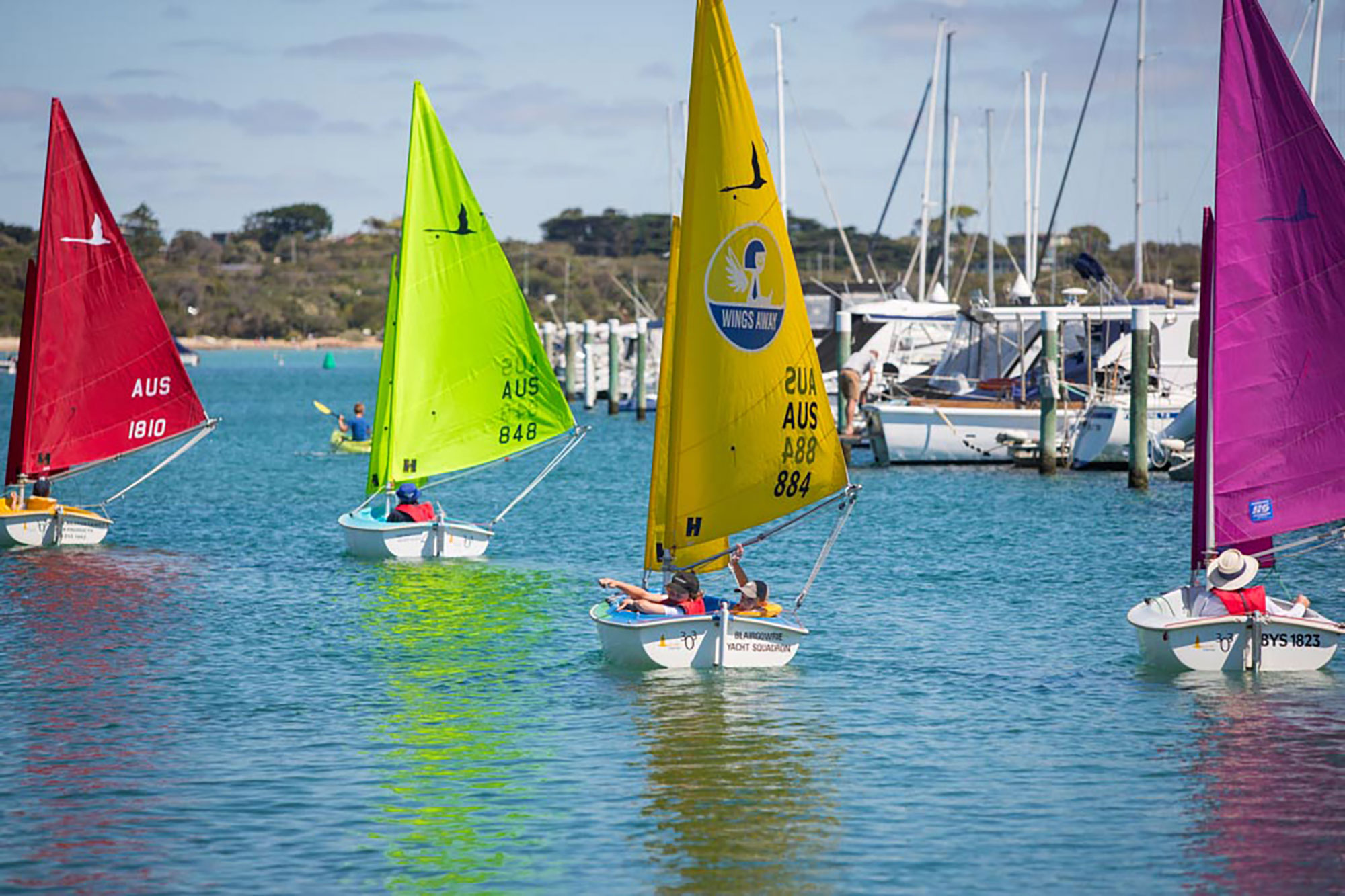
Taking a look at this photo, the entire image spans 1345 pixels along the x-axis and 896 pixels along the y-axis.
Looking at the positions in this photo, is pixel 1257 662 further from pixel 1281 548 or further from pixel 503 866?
pixel 503 866

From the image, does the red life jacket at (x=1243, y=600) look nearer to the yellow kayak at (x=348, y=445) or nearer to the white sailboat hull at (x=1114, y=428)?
the white sailboat hull at (x=1114, y=428)

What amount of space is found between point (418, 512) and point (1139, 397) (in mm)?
17841

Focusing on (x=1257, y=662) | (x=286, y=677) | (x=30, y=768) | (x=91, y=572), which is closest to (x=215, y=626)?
(x=286, y=677)

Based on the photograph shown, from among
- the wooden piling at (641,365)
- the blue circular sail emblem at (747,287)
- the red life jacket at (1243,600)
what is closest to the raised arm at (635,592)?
the blue circular sail emblem at (747,287)

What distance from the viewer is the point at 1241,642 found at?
1880cm

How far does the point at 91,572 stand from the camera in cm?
2858

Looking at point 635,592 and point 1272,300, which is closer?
point 1272,300

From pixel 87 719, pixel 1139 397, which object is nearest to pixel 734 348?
pixel 87 719

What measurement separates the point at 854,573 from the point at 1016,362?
2261 cm

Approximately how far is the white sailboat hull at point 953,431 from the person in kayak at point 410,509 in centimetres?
2030

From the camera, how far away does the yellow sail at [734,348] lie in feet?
60.1

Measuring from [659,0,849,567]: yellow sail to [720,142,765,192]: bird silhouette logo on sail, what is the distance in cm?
2

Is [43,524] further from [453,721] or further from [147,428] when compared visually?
[453,721]

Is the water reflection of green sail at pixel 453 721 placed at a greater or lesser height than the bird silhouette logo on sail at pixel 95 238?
lesser
